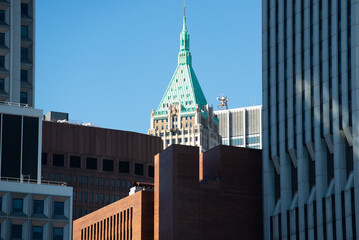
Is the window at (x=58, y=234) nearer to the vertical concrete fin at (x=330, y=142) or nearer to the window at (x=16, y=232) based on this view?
the window at (x=16, y=232)

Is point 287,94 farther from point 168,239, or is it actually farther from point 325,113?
point 168,239

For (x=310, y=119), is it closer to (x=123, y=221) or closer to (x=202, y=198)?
(x=202, y=198)

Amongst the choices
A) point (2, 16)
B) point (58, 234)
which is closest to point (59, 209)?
point (58, 234)

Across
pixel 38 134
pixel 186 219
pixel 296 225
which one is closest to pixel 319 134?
pixel 296 225

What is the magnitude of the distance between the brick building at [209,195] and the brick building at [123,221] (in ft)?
9.32

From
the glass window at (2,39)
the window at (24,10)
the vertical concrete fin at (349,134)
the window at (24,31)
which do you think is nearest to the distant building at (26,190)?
the glass window at (2,39)

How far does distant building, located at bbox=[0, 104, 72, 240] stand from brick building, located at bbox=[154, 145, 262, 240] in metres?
20.3

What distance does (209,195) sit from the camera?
158 metres

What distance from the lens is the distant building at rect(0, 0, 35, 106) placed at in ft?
571

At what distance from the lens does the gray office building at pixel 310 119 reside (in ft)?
462

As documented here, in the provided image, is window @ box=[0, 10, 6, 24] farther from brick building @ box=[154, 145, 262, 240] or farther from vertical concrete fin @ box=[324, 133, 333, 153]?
vertical concrete fin @ box=[324, 133, 333, 153]

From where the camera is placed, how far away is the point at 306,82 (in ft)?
497

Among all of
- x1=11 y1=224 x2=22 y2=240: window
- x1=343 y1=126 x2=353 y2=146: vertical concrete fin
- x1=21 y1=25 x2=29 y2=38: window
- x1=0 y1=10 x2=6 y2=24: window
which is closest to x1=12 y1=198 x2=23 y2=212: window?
x1=11 y1=224 x2=22 y2=240: window

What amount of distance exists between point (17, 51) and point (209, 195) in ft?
143
